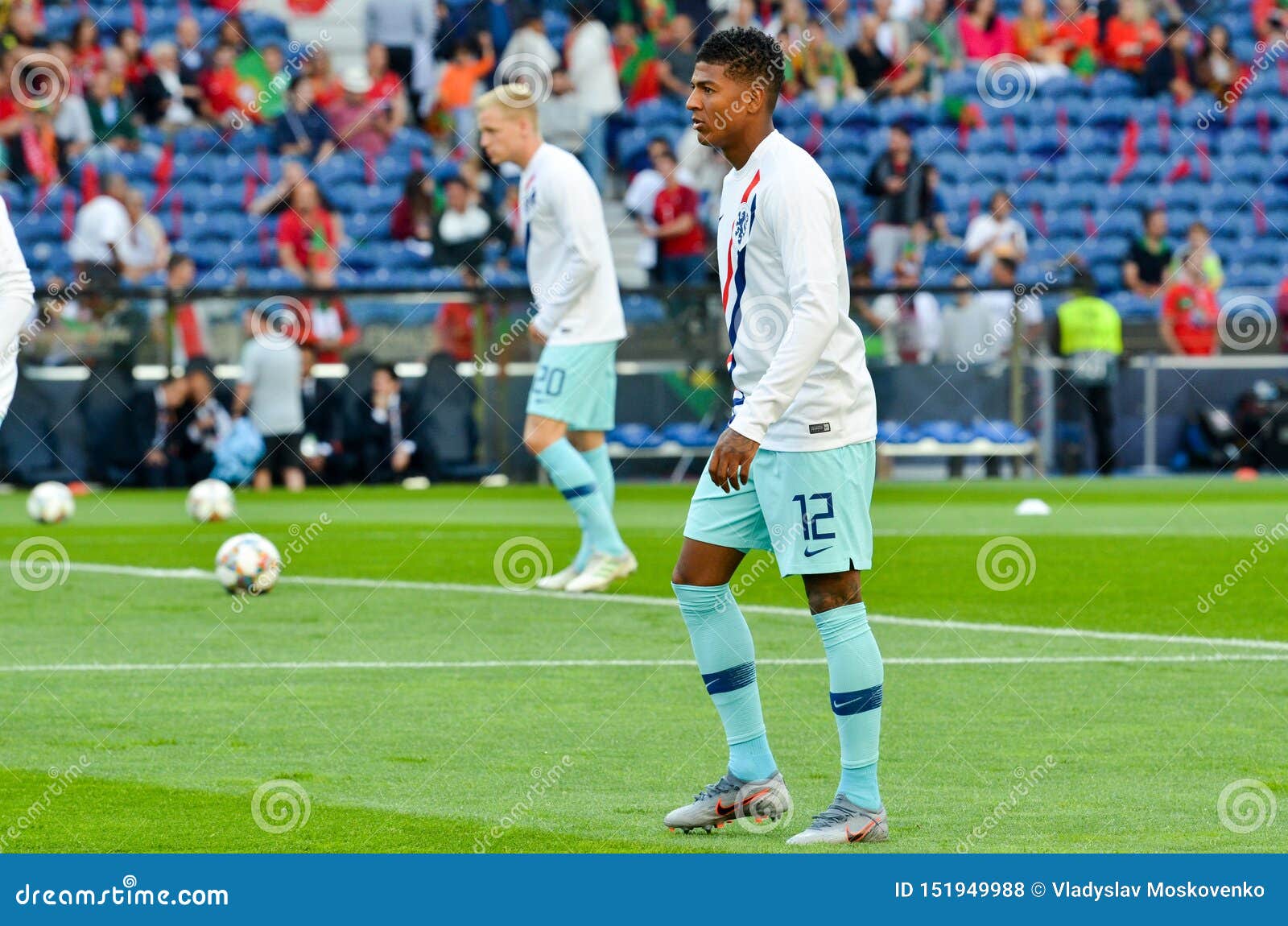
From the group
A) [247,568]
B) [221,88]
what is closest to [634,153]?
[221,88]

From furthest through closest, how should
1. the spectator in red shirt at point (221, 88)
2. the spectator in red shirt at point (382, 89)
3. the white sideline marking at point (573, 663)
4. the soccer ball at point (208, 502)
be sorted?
the spectator in red shirt at point (382, 89) → the spectator in red shirt at point (221, 88) → the soccer ball at point (208, 502) → the white sideline marking at point (573, 663)

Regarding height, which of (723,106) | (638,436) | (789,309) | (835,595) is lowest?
(638,436)

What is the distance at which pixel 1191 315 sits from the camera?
23.0 meters

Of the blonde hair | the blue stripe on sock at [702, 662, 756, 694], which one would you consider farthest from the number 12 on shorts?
the blonde hair

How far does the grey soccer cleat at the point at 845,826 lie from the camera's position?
5.26 m

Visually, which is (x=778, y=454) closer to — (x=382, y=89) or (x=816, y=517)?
(x=816, y=517)

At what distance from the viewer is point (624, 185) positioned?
24766 mm

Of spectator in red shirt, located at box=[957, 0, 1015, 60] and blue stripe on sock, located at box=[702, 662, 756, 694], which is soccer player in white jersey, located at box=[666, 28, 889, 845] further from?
spectator in red shirt, located at box=[957, 0, 1015, 60]

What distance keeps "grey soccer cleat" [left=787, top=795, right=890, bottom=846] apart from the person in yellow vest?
55.3ft

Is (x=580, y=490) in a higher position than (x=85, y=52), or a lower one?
lower

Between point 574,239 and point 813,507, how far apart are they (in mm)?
6067

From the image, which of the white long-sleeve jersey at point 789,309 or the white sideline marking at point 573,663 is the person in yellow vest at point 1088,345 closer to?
the white sideline marking at point 573,663

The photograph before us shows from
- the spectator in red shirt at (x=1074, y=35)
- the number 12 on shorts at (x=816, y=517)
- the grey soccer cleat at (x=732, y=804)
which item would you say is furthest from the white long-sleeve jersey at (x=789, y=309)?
the spectator in red shirt at (x=1074, y=35)

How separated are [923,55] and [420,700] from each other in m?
19.5
